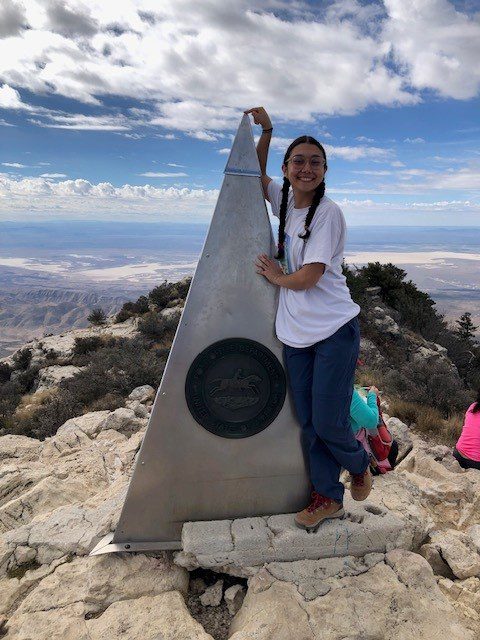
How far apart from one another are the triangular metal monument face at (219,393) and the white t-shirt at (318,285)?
0.66 ft

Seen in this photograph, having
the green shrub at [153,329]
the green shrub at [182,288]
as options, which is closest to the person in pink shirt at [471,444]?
the green shrub at [153,329]

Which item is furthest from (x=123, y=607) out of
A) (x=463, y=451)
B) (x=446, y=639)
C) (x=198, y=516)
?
(x=463, y=451)

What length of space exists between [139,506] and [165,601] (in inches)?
22.1

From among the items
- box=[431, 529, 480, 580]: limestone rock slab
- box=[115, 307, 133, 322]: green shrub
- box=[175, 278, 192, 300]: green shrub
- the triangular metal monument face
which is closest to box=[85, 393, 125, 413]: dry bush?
the triangular metal monument face

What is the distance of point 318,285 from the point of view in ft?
7.55

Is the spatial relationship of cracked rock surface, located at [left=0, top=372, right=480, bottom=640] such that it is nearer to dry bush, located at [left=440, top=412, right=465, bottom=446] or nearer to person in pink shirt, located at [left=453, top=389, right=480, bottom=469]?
person in pink shirt, located at [left=453, top=389, right=480, bottom=469]

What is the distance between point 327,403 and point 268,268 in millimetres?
908

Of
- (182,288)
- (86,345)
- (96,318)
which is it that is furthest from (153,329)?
(182,288)

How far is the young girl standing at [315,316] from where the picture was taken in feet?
7.29

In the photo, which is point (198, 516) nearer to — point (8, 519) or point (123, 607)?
point (123, 607)

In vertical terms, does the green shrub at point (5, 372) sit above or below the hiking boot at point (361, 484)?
below

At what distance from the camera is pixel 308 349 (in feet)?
7.97

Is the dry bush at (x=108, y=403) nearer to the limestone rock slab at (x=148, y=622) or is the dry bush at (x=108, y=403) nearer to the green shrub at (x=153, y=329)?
the limestone rock slab at (x=148, y=622)

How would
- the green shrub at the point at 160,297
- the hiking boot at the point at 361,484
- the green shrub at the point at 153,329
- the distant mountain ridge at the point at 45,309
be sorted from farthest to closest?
the distant mountain ridge at the point at 45,309 → the green shrub at the point at 160,297 → the green shrub at the point at 153,329 → the hiking boot at the point at 361,484
